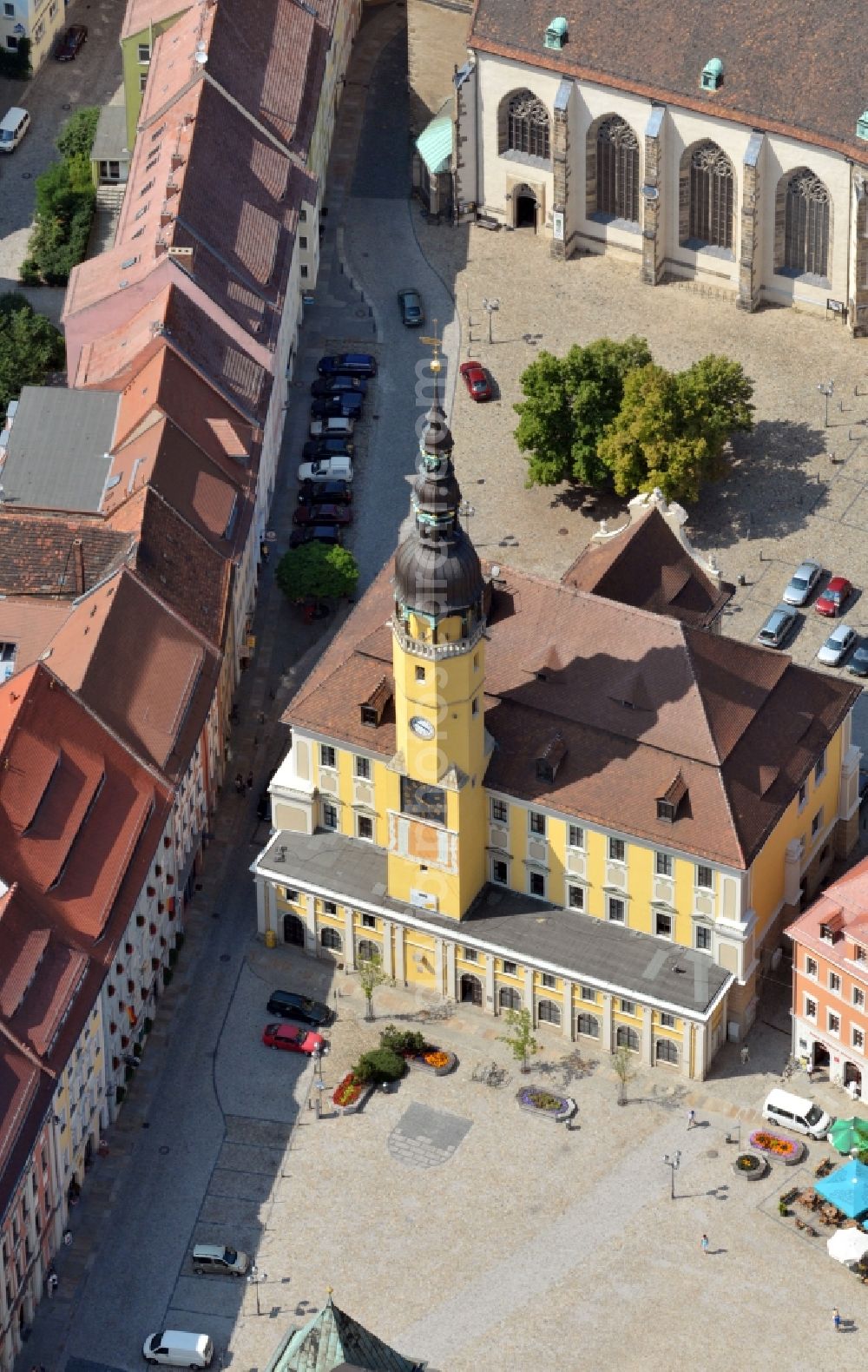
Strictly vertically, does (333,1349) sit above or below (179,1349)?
above

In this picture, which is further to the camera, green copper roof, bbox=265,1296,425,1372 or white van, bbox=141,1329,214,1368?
white van, bbox=141,1329,214,1368

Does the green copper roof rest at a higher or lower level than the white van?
higher

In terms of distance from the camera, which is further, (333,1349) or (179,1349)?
(179,1349)

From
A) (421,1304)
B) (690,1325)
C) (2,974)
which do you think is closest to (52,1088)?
(2,974)

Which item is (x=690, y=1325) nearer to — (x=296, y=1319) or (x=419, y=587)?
(x=296, y=1319)
